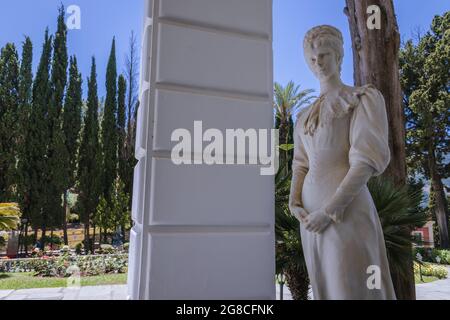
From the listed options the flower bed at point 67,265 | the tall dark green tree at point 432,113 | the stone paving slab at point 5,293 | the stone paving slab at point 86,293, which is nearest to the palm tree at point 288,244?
the stone paving slab at point 86,293

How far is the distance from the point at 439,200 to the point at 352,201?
1440 cm

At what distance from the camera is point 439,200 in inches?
520

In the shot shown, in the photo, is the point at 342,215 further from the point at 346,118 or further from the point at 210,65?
the point at 210,65

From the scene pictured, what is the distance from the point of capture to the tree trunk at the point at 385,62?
3117 mm

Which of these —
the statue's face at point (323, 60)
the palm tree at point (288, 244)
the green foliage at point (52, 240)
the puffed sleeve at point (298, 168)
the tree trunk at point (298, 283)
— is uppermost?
the statue's face at point (323, 60)

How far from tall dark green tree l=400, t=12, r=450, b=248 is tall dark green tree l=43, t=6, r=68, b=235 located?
44.3 ft

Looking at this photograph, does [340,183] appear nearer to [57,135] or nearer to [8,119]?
[57,135]

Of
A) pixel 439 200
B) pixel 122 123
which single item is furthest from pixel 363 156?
pixel 439 200

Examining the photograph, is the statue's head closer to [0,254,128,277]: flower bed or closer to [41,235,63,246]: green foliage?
[0,254,128,277]: flower bed

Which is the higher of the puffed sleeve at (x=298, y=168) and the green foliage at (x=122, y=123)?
the green foliage at (x=122, y=123)

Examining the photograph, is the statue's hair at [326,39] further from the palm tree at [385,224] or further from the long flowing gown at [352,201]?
the palm tree at [385,224]

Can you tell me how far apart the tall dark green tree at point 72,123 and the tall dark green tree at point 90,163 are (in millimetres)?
260

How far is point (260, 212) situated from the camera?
1.75 m
